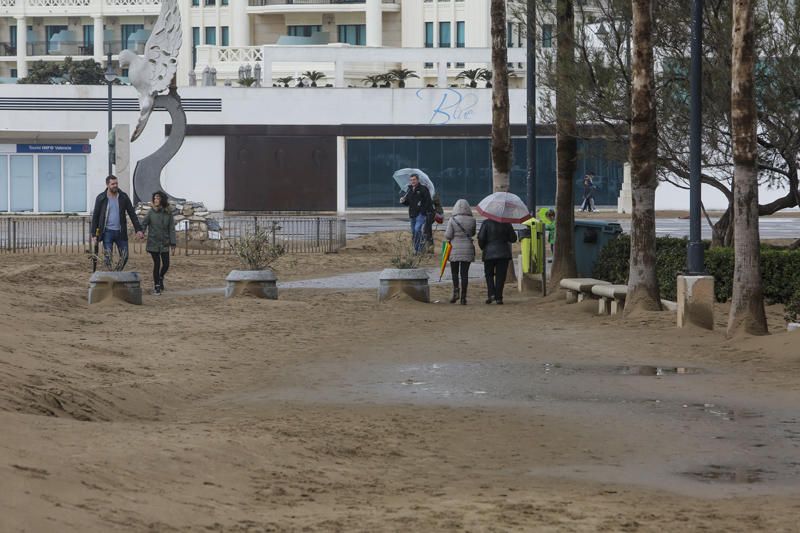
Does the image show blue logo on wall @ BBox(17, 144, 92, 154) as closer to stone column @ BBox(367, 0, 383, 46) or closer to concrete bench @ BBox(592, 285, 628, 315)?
stone column @ BBox(367, 0, 383, 46)

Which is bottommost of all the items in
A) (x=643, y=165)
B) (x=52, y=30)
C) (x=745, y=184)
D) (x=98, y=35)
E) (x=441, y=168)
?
(x=745, y=184)

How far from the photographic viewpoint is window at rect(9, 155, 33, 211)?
5800 cm

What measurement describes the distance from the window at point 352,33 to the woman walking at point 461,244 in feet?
211

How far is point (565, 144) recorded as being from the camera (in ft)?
77.9

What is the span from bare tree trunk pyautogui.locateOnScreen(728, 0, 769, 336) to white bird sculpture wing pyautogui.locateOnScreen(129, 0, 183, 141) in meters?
24.3

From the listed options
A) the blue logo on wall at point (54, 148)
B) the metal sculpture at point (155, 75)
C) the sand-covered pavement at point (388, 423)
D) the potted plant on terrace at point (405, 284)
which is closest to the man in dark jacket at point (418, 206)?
the potted plant on terrace at point (405, 284)

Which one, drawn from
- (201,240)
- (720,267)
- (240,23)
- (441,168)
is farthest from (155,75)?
(240,23)

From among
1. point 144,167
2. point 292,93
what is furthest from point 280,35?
point 144,167

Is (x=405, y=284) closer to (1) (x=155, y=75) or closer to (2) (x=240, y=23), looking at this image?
(1) (x=155, y=75)

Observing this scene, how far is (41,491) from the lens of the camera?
7.25 metres

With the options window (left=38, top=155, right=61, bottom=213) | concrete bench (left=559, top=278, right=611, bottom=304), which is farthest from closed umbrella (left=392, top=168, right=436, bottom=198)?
window (left=38, top=155, right=61, bottom=213)

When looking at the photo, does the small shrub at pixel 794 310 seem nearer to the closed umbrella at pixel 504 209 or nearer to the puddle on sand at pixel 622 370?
the puddle on sand at pixel 622 370

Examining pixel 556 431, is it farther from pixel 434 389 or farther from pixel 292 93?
pixel 292 93

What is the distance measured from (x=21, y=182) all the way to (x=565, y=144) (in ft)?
126
